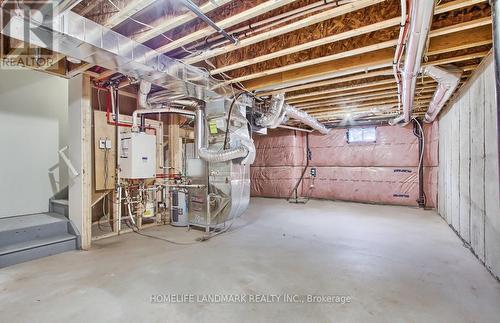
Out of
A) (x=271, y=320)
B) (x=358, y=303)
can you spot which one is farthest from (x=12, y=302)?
(x=358, y=303)

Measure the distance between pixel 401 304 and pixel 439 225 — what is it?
3.28 meters

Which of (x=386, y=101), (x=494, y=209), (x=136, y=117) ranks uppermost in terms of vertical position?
(x=386, y=101)

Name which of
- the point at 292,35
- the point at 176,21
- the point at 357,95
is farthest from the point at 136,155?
the point at 357,95

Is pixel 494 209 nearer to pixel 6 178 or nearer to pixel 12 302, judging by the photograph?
pixel 12 302

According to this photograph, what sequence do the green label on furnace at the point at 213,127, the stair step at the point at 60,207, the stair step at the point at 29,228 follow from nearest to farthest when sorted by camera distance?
the stair step at the point at 29,228
the stair step at the point at 60,207
the green label on furnace at the point at 213,127

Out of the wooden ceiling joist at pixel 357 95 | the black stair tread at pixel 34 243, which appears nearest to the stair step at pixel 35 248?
the black stair tread at pixel 34 243

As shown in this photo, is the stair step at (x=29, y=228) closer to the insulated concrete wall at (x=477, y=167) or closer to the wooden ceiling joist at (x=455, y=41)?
the wooden ceiling joist at (x=455, y=41)

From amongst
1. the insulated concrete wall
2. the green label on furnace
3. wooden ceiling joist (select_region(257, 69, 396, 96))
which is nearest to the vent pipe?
wooden ceiling joist (select_region(257, 69, 396, 96))

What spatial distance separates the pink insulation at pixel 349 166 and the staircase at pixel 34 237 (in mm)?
5608

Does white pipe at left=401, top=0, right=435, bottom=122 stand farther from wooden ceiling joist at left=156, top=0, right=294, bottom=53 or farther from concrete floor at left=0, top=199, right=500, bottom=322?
concrete floor at left=0, top=199, right=500, bottom=322

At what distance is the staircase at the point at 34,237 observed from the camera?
2.73m

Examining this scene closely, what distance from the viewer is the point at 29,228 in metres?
2.99

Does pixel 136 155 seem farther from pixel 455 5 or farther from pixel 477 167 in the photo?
pixel 477 167

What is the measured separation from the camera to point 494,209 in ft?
7.77
